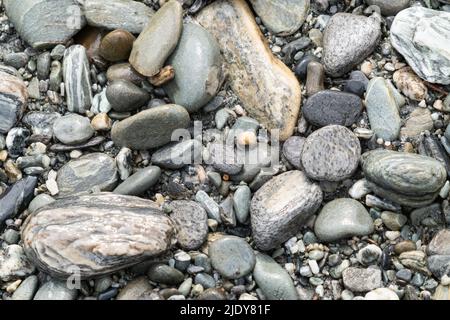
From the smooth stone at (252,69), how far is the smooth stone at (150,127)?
13.0 inches

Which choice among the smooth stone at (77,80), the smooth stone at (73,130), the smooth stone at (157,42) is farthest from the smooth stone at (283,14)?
the smooth stone at (73,130)

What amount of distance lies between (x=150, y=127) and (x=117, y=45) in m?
0.42

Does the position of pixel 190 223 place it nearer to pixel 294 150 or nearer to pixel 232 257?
pixel 232 257

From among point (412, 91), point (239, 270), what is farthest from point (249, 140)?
point (412, 91)

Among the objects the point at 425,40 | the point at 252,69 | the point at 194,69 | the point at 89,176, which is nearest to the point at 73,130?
the point at 89,176

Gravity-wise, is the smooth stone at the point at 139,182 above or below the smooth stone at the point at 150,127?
below

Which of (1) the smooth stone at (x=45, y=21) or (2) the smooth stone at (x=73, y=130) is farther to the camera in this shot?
(1) the smooth stone at (x=45, y=21)

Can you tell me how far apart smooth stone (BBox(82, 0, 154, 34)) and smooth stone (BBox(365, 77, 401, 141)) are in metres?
1.09

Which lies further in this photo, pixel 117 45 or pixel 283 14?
pixel 283 14

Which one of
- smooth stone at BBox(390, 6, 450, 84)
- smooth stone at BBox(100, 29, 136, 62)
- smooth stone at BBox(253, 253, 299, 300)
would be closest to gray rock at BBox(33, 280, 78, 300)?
smooth stone at BBox(253, 253, 299, 300)

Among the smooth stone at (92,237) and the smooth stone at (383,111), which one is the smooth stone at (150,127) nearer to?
the smooth stone at (92,237)

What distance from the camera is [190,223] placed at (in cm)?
281

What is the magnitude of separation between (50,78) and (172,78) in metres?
0.59

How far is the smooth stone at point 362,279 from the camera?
8.81 feet
